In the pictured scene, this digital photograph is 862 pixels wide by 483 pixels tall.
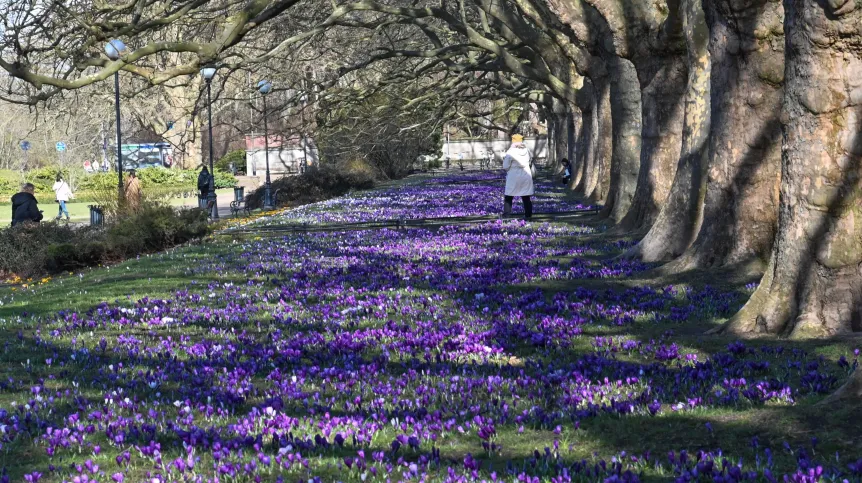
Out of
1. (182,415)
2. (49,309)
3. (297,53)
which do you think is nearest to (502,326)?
(182,415)

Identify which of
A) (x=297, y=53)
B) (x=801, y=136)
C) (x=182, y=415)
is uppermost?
(x=297, y=53)

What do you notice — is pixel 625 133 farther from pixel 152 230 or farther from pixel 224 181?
pixel 224 181

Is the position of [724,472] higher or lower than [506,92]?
lower

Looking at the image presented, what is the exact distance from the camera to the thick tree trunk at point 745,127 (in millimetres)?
11836

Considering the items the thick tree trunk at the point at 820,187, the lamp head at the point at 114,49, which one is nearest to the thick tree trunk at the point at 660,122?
the lamp head at the point at 114,49

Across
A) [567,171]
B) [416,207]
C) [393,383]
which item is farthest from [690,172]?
[567,171]

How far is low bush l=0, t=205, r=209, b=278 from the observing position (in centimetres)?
2072

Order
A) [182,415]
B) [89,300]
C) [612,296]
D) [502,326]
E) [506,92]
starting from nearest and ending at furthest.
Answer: [182,415]
[502,326]
[612,296]
[89,300]
[506,92]

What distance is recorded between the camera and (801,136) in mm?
8461

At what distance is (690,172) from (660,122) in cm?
368

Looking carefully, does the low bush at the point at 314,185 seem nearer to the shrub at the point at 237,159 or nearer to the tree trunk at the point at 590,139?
the tree trunk at the point at 590,139

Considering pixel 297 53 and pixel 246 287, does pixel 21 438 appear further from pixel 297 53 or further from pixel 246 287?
Answer: pixel 297 53

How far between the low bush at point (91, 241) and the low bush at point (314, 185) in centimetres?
1764

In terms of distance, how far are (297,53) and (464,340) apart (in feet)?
66.6
